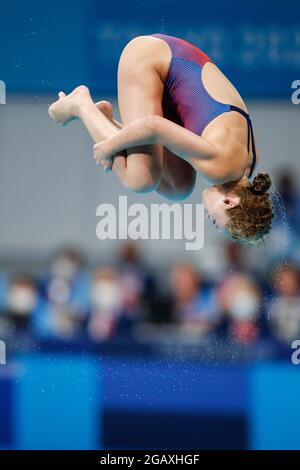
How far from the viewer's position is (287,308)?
6340 mm

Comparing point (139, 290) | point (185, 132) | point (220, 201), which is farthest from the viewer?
point (139, 290)

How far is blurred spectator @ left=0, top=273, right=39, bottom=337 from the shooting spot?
20.0 ft

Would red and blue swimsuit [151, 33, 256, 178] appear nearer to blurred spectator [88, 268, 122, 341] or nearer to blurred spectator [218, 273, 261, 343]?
blurred spectator [218, 273, 261, 343]

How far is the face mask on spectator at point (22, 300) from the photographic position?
636 cm

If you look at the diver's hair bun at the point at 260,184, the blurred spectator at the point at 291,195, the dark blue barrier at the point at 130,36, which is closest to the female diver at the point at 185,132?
the diver's hair bun at the point at 260,184

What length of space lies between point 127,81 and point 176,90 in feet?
0.76

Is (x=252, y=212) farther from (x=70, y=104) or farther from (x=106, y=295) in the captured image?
(x=106, y=295)

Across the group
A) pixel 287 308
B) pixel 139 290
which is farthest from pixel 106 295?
pixel 287 308

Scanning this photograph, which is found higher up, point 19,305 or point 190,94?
point 190,94

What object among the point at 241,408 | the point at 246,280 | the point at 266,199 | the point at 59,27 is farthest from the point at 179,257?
the point at 266,199

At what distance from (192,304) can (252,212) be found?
98.1 inches

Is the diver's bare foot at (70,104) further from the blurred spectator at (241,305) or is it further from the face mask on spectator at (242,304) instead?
the face mask on spectator at (242,304)

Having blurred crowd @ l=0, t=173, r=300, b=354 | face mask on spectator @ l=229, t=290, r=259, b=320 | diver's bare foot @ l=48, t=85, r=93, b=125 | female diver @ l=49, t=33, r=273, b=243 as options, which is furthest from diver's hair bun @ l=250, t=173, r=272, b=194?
face mask on spectator @ l=229, t=290, r=259, b=320
